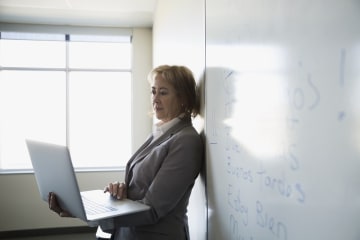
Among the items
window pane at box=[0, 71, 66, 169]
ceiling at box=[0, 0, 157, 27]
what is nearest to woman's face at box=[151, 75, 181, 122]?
ceiling at box=[0, 0, 157, 27]

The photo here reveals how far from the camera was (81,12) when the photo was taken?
3.42 meters

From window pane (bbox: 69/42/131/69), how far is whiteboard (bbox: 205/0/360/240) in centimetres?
314

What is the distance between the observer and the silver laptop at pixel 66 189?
1.09m

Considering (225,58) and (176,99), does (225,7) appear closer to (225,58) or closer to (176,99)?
(225,58)

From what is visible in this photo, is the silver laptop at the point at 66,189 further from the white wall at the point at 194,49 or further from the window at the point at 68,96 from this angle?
the window at the point at 68,96

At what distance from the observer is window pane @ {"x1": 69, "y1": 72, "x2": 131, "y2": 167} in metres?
3.98

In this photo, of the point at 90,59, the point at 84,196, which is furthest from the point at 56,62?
the point at 84,196

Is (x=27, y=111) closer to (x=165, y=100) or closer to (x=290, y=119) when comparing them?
(x=165, y=100)

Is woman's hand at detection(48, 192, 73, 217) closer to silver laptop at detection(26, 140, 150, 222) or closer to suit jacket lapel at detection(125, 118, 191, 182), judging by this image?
silver laptop at detection(26, 140, 150, 222)

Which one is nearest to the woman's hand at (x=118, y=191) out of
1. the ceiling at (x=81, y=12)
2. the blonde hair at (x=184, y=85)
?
the blonde hair at (x=184, y=85)

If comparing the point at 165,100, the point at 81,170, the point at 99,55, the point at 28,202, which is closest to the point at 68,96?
the point at 99,55

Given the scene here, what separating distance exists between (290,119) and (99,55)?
146 inches

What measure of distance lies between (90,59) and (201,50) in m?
2.97

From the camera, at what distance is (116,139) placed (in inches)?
160
